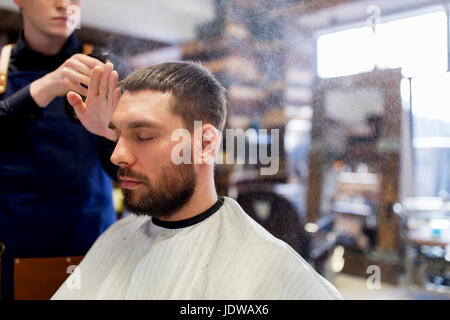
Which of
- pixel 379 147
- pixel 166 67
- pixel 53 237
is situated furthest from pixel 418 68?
pixel 53 237

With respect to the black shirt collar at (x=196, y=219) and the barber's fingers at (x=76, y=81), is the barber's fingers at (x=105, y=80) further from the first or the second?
the black shirt collar at (x=196, y=219)

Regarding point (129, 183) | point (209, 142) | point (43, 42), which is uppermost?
point (43, 42)

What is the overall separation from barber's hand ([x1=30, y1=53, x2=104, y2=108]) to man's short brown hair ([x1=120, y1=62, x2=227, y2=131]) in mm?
140

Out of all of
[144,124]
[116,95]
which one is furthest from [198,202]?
[116,95]

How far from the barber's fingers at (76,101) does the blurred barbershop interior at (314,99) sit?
228 mm

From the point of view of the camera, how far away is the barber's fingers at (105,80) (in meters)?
1.12

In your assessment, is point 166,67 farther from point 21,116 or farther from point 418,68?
point 418,68

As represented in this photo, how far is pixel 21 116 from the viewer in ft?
4.08

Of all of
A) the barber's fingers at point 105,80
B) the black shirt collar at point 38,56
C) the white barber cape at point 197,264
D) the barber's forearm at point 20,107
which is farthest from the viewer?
the black shirt collar at point 38,56

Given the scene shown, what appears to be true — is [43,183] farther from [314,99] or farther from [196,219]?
[314,99]

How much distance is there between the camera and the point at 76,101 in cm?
120

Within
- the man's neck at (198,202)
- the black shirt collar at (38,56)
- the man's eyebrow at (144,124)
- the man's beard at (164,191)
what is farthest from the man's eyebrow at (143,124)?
the black shirt collar at (38,56)

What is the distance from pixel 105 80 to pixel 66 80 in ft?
0.48
